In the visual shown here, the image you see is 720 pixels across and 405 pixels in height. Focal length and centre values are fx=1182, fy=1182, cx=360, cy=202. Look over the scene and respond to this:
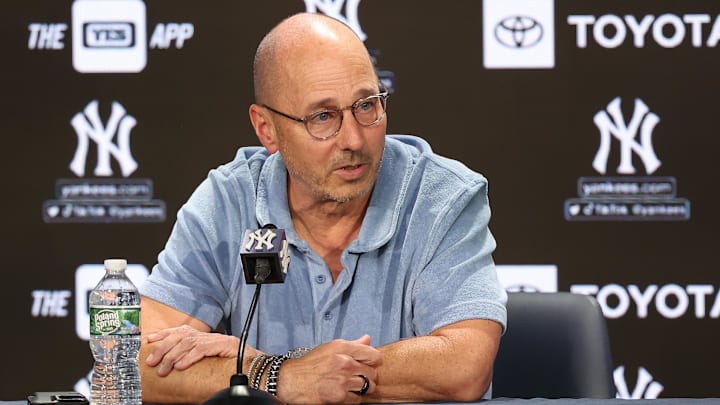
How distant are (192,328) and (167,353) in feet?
0.48

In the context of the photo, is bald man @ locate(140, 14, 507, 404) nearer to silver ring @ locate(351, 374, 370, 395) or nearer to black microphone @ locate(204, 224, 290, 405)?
silver ring @ locate(351, 374, 370, 395)

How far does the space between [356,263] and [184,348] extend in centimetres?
47

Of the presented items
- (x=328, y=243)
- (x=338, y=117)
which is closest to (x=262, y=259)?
(x=338, y=117)

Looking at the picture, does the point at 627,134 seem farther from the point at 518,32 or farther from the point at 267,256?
the point at 267,256

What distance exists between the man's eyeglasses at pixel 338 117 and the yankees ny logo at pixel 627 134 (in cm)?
146

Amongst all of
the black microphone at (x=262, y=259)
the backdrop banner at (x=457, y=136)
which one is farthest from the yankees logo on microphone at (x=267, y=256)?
the backdrop banner at (x=457, y=136)

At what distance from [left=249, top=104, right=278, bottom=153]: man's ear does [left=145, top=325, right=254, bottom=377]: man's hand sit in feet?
1.71

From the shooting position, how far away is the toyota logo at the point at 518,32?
3959 millimetres

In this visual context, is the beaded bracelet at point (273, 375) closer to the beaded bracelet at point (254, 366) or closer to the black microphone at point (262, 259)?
the beaded bracelet at point (254, 366)

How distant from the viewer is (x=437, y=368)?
8.06 ft

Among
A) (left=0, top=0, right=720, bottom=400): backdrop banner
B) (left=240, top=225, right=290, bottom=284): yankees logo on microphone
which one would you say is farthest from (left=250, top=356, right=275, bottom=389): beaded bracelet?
(left=0, top=0, right=720, bottom=400): backdrop banner

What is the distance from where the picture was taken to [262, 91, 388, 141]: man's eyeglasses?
2673 mm

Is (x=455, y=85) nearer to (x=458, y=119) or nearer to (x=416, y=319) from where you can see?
(x=458, y=119)

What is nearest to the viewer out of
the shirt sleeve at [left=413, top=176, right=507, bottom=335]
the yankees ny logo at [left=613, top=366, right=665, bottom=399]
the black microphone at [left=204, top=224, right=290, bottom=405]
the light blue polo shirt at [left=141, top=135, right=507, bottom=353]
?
the black microphone at [left=204, top=224, right=290, bottom=405]
